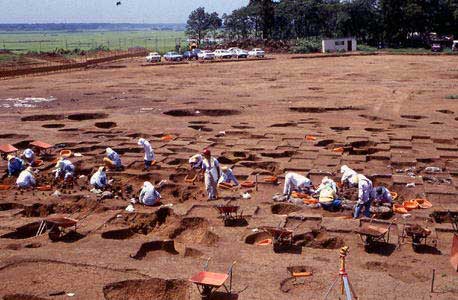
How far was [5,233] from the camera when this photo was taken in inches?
408

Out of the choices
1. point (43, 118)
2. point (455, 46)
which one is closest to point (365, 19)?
point (455, 46)

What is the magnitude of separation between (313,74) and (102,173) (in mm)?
27369

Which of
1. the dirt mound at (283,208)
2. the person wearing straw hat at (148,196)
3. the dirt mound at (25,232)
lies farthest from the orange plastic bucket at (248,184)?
the dirt mound at (25,232)

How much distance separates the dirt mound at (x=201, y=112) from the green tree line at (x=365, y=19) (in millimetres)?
42906

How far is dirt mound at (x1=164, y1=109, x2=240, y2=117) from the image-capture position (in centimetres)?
2378

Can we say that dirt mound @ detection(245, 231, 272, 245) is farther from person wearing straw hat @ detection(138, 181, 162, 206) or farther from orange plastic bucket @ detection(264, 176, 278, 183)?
orange plastic bucket @ detection(264, 176, 278, 183)

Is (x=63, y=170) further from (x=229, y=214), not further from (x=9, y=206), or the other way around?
(x=229, y=214)

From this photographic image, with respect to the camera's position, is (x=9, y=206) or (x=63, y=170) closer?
(x=9, y=206)

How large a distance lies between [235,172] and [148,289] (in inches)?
265

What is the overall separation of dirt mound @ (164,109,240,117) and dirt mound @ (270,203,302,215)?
12.1m

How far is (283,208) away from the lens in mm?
11883

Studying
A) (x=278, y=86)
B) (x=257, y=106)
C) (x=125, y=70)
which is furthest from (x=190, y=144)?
(x=125, y=70)

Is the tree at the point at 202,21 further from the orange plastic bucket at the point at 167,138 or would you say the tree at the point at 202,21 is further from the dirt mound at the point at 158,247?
the dirt mound at the point at 158,247

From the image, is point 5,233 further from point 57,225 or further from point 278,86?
point 278,86
